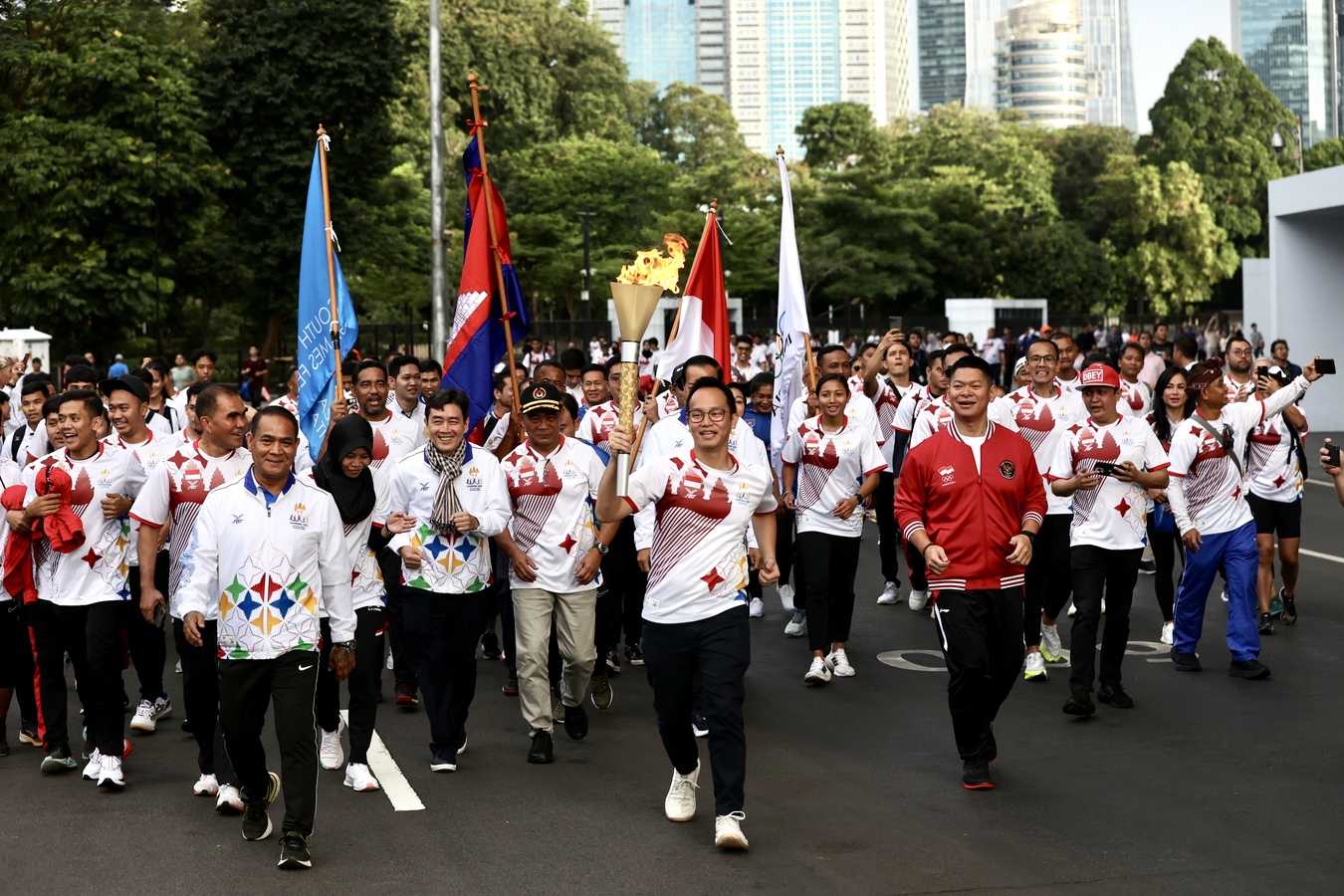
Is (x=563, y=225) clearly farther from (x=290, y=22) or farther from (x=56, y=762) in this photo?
(x=56, y=762)

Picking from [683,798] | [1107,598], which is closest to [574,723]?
[683,798]

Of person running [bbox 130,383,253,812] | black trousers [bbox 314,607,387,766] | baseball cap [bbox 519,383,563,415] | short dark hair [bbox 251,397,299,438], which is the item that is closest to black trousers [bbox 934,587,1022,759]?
baseball cap [bbox 519,383,563,415]

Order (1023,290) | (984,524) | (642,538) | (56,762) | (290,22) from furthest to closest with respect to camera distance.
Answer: (1023,290)
(290,22)
(642,538)
(56,762)
(984,524)

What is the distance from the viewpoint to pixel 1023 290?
68.4 meters

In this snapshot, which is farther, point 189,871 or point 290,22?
point 290,22

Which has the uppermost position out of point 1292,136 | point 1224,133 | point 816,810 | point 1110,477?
point 1224,133

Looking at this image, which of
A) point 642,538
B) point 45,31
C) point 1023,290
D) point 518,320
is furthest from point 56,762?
point 1023,290

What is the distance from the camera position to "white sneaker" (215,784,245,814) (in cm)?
706

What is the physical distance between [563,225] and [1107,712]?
45676 mm

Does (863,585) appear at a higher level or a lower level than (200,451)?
lower

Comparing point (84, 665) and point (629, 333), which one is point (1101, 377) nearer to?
point (629, 333)

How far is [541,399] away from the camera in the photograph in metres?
8.20

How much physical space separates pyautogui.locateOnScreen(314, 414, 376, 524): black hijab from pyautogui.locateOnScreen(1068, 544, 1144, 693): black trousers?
13.1ft

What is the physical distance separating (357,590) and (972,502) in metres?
2.91
